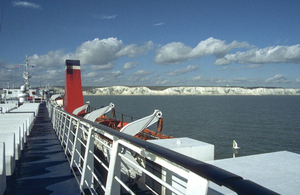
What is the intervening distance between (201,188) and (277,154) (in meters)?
3.01

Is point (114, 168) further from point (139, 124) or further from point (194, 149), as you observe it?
point (139, 124)

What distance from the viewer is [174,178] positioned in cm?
316

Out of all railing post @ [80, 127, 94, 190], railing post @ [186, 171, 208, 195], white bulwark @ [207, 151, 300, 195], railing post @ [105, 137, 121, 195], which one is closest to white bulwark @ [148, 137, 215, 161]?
white bulwark @ [207, 151, 300, 195]

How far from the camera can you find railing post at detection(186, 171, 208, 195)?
36.9 inches

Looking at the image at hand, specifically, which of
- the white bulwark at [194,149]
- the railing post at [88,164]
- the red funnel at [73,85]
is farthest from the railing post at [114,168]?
the red funnel at [73,85]

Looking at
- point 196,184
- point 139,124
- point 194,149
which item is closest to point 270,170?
point 194,149

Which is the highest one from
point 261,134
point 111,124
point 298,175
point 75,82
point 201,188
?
point 75,82

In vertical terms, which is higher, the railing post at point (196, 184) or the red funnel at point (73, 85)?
the red funnel at point (73, 85)

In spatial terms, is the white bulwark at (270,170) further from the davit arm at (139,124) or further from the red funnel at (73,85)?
the red funnel at (73,85)

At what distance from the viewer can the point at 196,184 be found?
3.22ft

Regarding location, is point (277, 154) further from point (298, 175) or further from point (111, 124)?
point (111, 124)

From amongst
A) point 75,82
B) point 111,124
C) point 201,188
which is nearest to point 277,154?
point 201,188

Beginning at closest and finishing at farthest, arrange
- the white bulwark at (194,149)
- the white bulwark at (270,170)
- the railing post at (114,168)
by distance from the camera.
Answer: the railing post at (114,168), the white bulwark at (270,170), the white bulwark at (194,149)

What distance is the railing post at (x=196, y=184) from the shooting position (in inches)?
36.9
